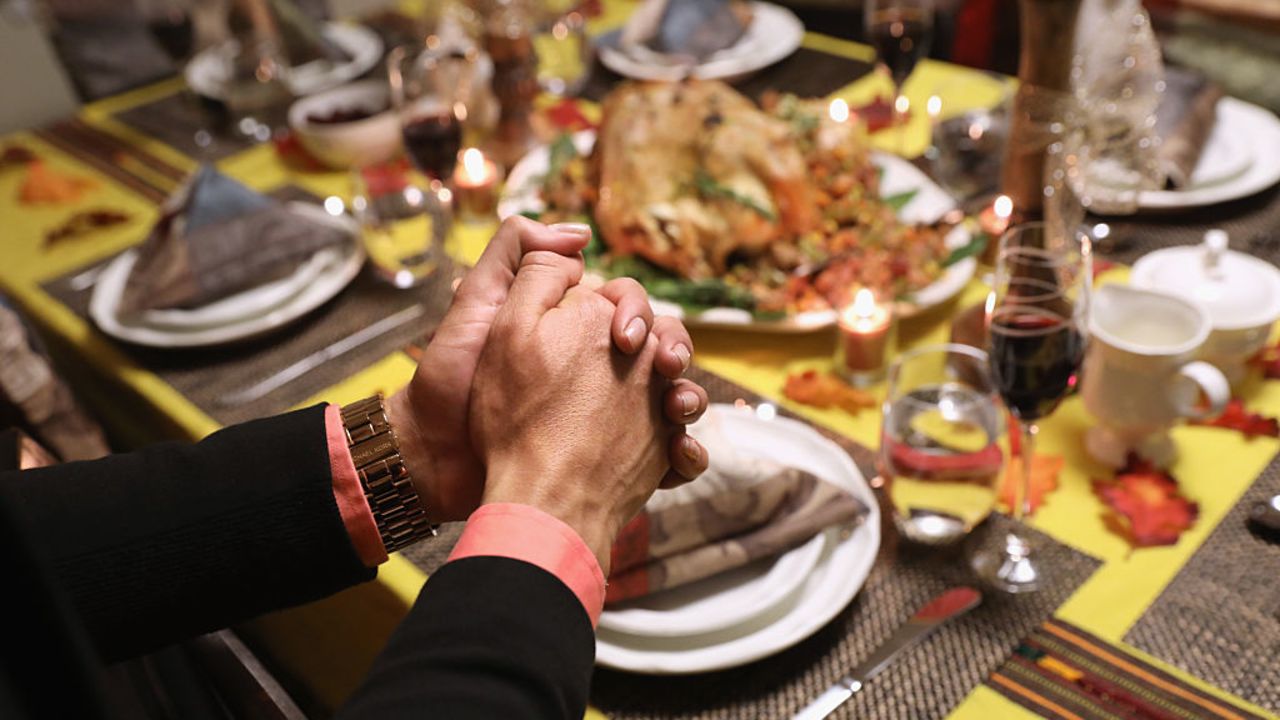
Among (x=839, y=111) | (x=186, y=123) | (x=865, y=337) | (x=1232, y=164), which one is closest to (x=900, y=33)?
(x=839, y=111)

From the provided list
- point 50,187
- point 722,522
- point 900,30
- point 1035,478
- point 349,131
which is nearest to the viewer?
point 722,522

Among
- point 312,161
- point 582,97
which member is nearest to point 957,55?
point 582,97

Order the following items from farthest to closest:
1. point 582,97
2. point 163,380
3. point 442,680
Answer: point 582,97 → point 163,380 → point 442,680

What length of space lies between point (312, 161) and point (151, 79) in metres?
0.79

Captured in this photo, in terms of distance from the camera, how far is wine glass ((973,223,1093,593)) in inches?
35.9

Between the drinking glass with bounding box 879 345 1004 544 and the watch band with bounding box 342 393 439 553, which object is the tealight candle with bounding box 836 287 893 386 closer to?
the drinking glass with bounding box 879 345 1004 544

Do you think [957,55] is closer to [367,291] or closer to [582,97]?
[582,97]

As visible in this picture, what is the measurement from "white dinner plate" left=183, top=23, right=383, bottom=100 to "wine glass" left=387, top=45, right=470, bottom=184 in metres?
0.73

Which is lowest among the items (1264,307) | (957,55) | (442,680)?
(957,55)

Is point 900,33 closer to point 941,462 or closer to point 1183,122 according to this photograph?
point 1183,122

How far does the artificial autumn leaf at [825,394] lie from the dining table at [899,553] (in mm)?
12

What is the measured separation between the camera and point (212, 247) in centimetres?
150

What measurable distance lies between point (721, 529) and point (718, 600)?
7 centimetres

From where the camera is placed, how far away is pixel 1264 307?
113 centimetres
